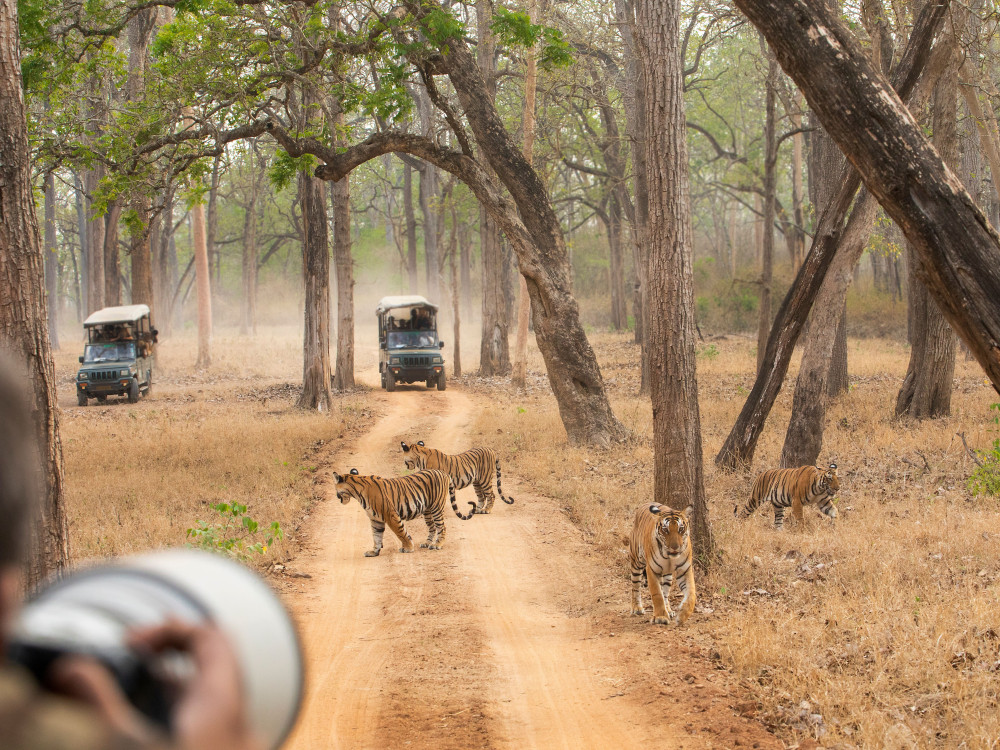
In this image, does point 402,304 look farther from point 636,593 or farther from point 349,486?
point 636,593

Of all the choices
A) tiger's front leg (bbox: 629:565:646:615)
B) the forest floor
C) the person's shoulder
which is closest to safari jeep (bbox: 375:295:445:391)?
the forest floor

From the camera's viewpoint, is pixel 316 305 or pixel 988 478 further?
pixel 316 305

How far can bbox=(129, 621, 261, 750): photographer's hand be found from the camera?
708mm

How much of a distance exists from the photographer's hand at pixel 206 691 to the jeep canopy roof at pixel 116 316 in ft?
87.2

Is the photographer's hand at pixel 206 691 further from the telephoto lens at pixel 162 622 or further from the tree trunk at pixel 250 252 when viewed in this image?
the tree trunk at pixel 250 252

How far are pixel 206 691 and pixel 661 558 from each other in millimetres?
6771

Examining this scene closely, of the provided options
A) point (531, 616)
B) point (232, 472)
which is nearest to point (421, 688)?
point (531, 616)

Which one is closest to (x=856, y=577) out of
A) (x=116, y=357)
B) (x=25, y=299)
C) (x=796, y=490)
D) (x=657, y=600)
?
(x=657, y=600)

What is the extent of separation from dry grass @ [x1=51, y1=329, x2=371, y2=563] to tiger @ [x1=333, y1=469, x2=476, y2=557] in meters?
1.02

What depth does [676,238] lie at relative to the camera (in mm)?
8977

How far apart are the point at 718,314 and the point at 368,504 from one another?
3497cm

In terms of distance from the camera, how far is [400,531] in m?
10.1

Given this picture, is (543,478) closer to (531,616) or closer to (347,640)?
(531,616)

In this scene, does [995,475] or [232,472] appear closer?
[995,475]
